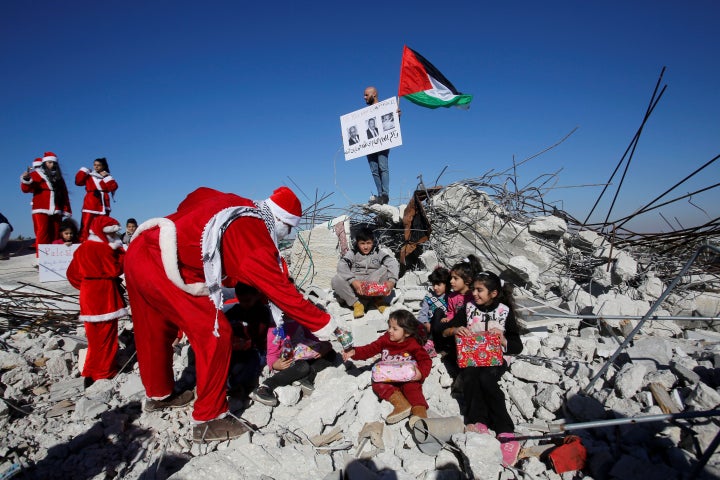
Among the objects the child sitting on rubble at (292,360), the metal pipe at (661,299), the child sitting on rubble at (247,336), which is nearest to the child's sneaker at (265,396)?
the child sitting on rubble at (292,360)

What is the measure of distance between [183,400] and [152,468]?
0.72 meters

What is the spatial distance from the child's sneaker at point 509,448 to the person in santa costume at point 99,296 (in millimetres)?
3868

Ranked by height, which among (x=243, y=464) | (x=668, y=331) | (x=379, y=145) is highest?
(x=379, y=145)

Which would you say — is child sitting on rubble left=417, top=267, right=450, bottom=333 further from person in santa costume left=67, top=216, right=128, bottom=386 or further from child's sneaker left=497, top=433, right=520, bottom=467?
person in santa costume left=67, top=216, right=128, bottom=386

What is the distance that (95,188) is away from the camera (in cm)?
773

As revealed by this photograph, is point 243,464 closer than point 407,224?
Yes

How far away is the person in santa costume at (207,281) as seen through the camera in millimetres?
2736

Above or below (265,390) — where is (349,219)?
above

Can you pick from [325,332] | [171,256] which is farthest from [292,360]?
[171,256]

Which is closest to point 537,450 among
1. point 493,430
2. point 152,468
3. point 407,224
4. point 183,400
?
point 493,430

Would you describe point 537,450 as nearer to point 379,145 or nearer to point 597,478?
point 597,478

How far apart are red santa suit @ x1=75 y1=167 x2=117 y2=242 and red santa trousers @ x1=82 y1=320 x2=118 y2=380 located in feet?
15.6

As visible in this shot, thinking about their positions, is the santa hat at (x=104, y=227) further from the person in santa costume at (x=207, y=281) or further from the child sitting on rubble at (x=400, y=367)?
the child sitting on rubble at (x=400, y=367)

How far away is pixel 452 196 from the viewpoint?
6207 millimetres
